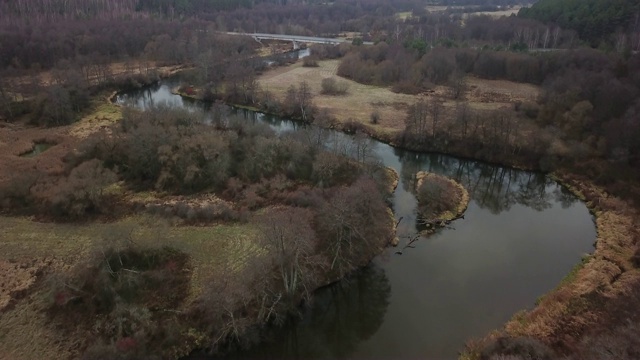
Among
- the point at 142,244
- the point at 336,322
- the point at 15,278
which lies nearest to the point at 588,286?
the point at 336,322

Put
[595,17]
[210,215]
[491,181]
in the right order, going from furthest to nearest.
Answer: [595,17] < [491,181] < [210,215]

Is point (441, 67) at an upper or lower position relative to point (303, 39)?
lower

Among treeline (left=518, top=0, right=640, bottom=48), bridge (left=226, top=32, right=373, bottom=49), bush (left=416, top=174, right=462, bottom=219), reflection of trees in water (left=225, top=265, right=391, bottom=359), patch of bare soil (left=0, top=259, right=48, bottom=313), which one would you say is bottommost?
reflection of trees in water (left=225, top=265, right=391, bottom=359)

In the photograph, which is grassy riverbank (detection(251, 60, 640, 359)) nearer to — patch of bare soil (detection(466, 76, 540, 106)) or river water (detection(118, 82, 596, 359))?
river water (detection(118, 82, 596, 359))

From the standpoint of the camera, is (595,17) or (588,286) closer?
(588,286)

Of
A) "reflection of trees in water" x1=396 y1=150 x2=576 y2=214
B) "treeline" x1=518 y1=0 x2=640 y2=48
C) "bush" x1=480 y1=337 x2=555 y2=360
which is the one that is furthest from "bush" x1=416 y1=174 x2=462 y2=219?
"treeline" x1=518 y1=0 x2=640 y2=48

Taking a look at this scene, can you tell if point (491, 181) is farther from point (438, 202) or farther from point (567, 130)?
point (567, 130)

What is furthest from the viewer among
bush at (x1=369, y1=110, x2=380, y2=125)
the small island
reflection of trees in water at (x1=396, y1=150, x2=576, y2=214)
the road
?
the road
